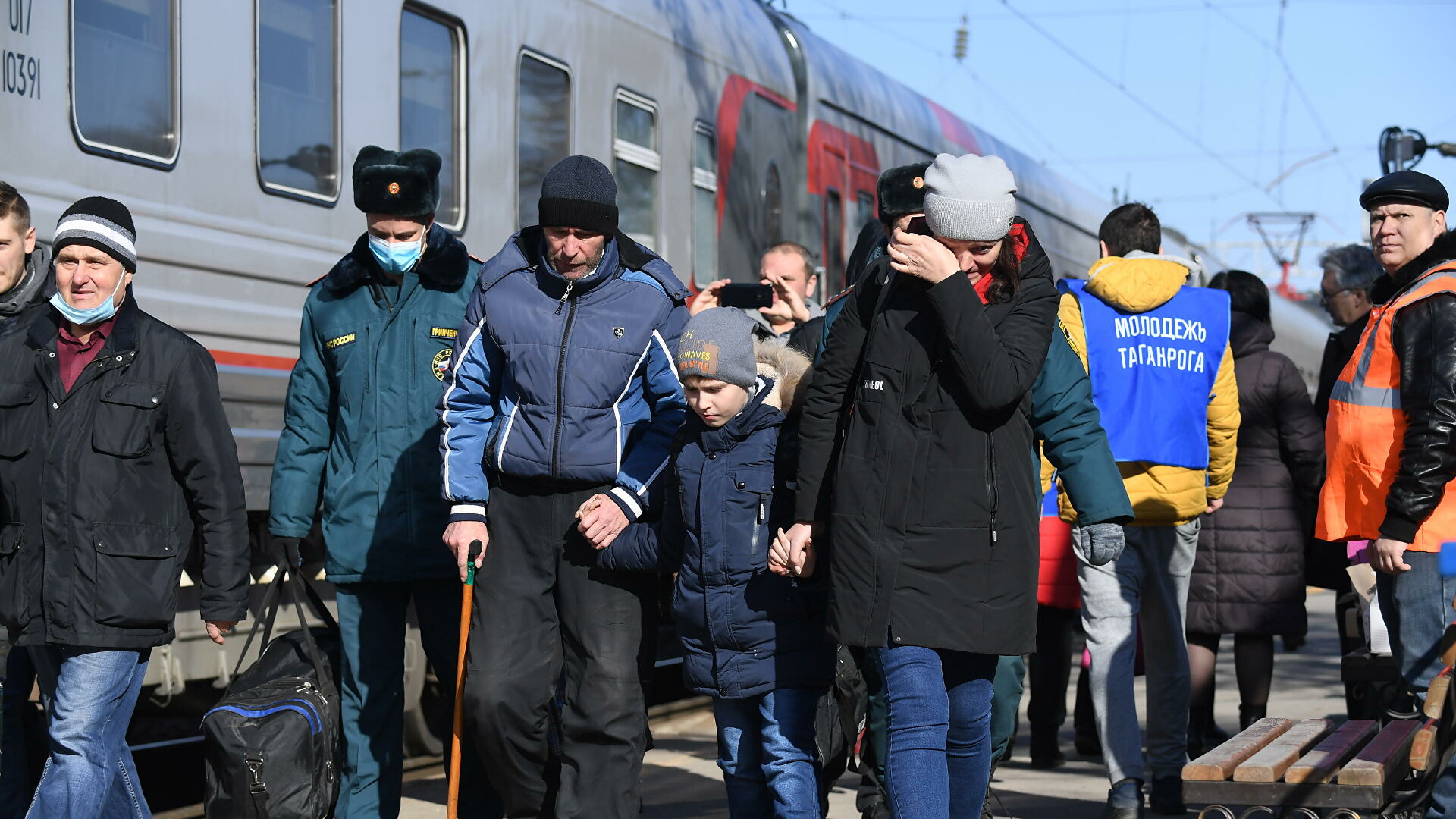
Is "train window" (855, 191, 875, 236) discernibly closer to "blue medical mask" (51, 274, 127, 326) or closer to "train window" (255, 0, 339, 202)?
"train window" (255, 0, 339, 202)

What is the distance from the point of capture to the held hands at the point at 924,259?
14.3ft

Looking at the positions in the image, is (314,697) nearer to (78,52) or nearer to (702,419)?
(702,419)

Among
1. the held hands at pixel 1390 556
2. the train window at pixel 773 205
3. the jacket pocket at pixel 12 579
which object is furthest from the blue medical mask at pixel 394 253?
the train window at pixel 773 205

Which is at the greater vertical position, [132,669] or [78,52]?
[78,52]

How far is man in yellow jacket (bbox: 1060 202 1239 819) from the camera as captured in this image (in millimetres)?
6141

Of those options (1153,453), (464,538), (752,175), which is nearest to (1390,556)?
(1153,453)

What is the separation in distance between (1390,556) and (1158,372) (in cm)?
Result: 125

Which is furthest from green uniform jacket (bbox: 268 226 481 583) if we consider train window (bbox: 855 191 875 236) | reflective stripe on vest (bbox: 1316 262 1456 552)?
train window (bbox: 855 191 875 236)

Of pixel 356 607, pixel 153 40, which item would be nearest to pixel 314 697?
pixel 356 607

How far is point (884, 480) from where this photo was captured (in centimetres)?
441

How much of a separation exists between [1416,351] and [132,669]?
3.74 metres

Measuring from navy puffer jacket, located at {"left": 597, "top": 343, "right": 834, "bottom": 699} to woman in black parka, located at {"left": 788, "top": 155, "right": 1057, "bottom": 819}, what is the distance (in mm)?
253

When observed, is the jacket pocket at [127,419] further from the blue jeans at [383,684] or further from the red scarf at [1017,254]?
the red scarf at [1017,254]

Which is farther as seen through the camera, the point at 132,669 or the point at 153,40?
the point at 153,40
